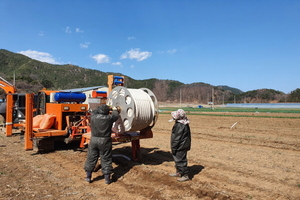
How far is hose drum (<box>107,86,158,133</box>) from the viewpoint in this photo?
6.19 meters

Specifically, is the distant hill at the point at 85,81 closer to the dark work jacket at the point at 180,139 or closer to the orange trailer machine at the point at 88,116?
the orange trailer machine at the point at 88,116

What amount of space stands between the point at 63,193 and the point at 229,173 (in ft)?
13.7

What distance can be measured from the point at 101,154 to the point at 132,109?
4.59ft

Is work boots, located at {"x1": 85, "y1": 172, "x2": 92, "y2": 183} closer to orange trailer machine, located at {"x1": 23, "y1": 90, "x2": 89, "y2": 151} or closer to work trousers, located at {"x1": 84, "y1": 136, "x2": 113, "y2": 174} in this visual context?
work trousers, located at {"x1": 84, "y1": 136, "x2": 113, "y2": 174}

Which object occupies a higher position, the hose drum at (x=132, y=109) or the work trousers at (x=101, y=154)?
the hose drum at (x=132, y=109)

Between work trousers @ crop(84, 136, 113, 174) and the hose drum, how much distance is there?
0.91m

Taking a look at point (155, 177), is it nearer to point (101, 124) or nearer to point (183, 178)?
point (183, 178)

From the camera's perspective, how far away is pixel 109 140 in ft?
18.6

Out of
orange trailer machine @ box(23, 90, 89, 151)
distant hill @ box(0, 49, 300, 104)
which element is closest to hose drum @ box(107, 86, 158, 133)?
orange trailer machine @ box(23, 90, 89, 151)

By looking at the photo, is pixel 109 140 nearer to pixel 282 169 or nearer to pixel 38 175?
pixel 38 175

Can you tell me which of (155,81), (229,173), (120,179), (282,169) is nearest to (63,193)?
(120,179)

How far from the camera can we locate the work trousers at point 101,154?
5.52 meters

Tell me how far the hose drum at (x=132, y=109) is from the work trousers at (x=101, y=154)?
909mm

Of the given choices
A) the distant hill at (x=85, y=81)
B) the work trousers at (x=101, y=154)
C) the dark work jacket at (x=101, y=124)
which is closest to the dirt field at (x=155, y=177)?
the work trousers at (x=101, y=154)
